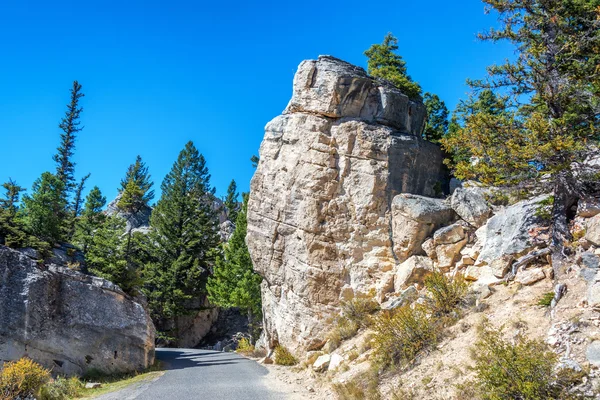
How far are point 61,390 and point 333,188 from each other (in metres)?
12.9

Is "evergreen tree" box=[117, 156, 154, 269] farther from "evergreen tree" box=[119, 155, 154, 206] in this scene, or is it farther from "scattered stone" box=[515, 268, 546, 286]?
"scattered stone" box=[515, 268, 546, 286]

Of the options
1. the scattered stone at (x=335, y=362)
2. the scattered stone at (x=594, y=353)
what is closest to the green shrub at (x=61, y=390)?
the scattered stone at (x=335, y=362)

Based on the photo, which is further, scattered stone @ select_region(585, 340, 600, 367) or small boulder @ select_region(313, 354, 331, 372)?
small boulder @ select_region(313, 354, 331, 372)

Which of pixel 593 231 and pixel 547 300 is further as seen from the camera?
pixel 593 231

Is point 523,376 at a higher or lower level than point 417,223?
lower

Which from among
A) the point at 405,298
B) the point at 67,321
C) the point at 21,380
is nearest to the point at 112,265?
the point at 67,321

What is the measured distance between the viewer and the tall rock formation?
1858 cm

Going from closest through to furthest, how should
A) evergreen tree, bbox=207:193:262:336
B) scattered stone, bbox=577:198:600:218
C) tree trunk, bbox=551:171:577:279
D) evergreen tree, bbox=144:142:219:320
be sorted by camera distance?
tree trunk, bbox=551:171:577:279, scattered stone, bbox=577:198:600:218, evergreen tree, bbox=207:193:262:336, evergreen tree, bbox=144:142:219:320

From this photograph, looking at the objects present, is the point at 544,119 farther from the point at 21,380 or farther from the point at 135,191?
the point at 135,191

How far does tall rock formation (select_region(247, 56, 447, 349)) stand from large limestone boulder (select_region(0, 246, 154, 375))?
6.69 meters

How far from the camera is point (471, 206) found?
55.2 ft

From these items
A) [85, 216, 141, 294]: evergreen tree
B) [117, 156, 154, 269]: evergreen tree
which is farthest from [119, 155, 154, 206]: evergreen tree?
[85, 216, 141, 294]: evergreen tree

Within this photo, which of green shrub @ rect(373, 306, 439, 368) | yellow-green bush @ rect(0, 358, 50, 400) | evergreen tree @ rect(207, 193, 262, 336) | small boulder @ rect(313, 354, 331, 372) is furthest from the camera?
evergreen tree @ rect(207, 193, 262, 336)

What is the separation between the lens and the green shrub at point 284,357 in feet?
61.4
